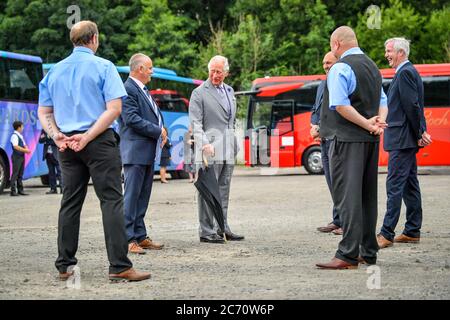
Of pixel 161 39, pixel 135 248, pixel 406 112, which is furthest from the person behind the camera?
pixel 161 39

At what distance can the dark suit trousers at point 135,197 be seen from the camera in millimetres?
9117

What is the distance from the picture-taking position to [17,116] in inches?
901

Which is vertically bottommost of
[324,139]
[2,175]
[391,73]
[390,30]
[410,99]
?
[2,175]

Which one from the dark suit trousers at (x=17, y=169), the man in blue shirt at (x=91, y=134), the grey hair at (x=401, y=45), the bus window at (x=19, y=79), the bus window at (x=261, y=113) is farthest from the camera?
the bus window at (x=261, y=113)

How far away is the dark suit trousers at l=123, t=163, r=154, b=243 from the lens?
9.12m

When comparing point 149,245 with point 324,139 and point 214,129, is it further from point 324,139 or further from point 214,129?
point 324,139

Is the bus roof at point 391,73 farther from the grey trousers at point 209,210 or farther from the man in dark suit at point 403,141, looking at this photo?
the man in dark suit at point 403,141

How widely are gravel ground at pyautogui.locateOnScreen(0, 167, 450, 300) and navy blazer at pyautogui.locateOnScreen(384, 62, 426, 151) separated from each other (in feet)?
3.51

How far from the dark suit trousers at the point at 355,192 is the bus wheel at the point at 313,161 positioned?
21281 mm

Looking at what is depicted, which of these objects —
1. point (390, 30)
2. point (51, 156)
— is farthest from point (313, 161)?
point (390, 30)

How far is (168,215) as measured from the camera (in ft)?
44.4

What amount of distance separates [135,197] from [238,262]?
156 centimetres

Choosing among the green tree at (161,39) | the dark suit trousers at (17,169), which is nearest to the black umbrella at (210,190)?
the dark suit trousers at (17,169)

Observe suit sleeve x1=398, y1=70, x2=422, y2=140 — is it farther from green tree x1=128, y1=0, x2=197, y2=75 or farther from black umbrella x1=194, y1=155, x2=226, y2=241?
green tree x1=128, y1=0, x2=197, y2=75
